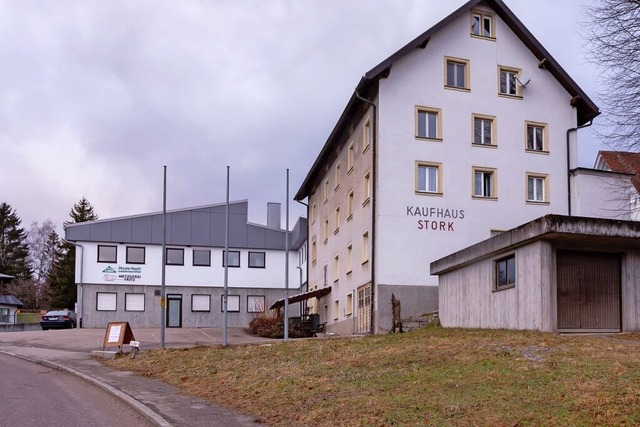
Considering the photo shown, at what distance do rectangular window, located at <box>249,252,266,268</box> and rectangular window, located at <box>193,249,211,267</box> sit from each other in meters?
2.99

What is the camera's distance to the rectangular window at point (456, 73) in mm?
34906

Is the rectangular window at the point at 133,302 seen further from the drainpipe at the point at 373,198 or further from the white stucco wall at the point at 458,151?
the white stucco wall at the point at 458,151

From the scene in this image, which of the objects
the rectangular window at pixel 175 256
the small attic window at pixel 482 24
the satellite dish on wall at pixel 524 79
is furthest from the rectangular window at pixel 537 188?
the rectangular window at pixel 175 256

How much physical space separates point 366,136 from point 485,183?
5645 millimetres

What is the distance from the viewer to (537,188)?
3559cm

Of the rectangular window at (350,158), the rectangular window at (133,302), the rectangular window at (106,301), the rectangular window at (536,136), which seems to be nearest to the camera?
the rectangular window at (536,136)

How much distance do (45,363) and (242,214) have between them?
33182 mm

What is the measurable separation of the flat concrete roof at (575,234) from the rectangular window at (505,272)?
358mm

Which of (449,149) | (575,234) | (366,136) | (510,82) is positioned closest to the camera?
(575,234)

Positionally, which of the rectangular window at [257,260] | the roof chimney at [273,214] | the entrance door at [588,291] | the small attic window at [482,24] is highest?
the small attic window at [482,24]

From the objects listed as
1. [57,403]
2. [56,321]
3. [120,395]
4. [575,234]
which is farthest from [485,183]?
[56,321]

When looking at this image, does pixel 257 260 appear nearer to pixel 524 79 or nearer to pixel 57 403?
Result: pixel 524 79

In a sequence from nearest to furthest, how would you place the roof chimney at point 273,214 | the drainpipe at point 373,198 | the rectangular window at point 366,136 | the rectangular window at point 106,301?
the drainpipe at point 373,198 < the rectangular window at point 366,136 < the rectangular window at point 106,301 < the roof chimney at point 273,214

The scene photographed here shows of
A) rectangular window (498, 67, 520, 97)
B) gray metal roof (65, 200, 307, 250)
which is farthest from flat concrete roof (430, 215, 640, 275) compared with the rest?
gray metal roof (65, 200, 307, 250)
